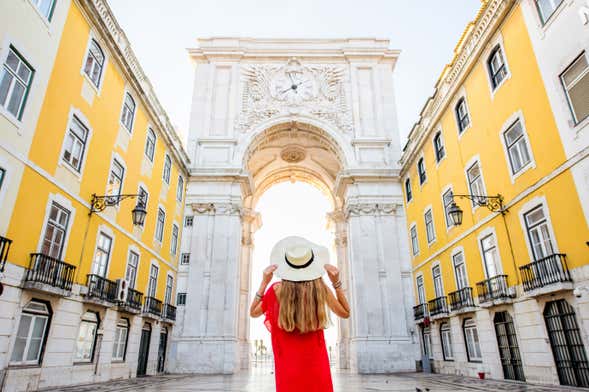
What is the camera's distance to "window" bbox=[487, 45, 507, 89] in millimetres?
13297

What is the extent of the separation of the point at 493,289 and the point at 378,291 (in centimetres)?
994

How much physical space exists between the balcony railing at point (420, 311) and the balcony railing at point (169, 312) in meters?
13.4

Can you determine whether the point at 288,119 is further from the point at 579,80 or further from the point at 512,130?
the point at 579,80

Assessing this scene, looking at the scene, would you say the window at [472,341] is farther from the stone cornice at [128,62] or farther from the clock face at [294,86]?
the clock face at [294,86]

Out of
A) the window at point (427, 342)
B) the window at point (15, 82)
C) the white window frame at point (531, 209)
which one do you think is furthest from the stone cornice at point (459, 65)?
the window at point (15, 82)

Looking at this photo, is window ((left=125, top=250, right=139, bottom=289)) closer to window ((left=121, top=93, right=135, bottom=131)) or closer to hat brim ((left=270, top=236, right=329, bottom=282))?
window ((left=121, top=93, right=135, bottom=131))

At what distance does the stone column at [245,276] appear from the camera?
2722 cm

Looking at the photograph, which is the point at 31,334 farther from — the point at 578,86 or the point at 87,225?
the point at 578,86

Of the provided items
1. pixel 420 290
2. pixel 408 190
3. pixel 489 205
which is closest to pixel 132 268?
pixel 489 205

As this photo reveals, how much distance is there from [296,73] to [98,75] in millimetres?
17185

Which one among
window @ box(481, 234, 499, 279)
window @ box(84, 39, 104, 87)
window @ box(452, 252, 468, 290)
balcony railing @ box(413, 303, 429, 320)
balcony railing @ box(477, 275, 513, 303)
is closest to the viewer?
balcony railing @ box(477, 275, 513, 303)

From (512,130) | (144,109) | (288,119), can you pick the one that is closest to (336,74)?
(288,119)

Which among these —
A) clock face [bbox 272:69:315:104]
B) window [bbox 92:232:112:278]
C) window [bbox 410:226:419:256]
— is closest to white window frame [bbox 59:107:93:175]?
window [bbox 92:232:112:278]

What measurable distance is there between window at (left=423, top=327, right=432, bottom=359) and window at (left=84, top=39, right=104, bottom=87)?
19.2 m
